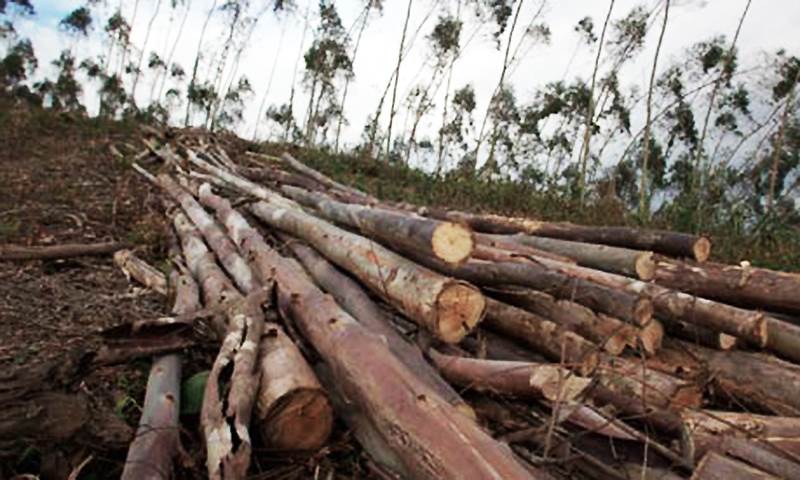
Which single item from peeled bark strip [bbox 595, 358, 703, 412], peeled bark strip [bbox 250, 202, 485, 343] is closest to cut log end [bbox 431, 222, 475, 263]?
peeled bark strip [bbox 250, 202, 485, 343]

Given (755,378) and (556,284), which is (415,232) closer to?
(556,284)

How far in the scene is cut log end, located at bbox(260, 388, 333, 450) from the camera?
238 cm

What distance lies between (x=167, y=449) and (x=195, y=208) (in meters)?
3.91

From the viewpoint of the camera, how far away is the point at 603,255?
3645 millimetres

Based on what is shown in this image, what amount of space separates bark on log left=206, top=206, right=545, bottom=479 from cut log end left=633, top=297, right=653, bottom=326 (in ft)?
3.23

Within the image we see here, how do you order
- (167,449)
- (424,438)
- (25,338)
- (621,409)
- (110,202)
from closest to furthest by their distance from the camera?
(424,438) → (167,449) → (621,409) → (25,338) → (110,202)

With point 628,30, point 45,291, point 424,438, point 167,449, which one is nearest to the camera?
point 424,438

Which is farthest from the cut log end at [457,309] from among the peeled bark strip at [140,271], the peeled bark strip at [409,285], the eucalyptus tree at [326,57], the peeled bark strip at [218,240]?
the eucalyptus tree at [326,57]

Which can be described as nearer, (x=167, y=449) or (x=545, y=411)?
(x=167, y=449)

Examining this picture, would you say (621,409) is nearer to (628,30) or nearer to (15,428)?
(15,428)

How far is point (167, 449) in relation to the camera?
2205 millimetres

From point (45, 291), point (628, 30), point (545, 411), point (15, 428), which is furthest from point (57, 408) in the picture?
point (628, 30)

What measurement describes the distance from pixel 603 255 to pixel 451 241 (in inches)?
54.6

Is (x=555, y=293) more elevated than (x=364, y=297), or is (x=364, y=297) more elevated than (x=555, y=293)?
(x=555, y=293)
